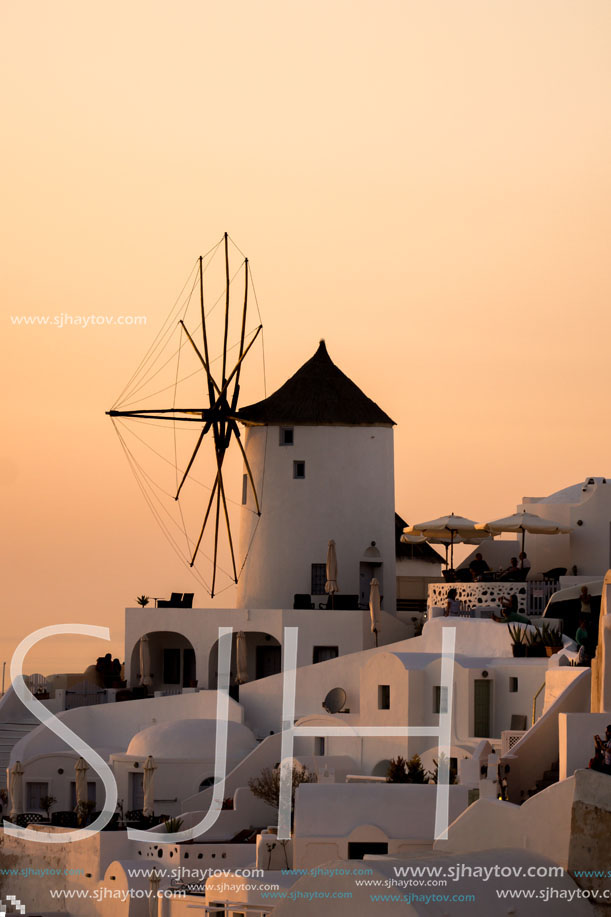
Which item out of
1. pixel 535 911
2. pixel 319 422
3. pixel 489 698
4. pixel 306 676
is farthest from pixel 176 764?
pixel 535 911

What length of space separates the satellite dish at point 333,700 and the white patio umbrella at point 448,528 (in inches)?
161

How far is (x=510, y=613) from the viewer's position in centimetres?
3816

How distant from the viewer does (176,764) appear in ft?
128

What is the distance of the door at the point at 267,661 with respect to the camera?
148 feet

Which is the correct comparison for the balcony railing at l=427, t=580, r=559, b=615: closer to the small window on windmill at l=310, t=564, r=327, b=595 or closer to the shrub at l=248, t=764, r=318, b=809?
the shrub at l=248, t=764, r=318, b=809

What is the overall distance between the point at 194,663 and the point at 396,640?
5.32m

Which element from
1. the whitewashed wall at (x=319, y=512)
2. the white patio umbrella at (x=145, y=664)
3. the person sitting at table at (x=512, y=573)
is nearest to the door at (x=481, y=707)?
the person sitting at table at (x=512, y=573)

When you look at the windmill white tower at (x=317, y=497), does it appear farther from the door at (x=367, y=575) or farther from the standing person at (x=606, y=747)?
the standing person at (x=606, y=747)

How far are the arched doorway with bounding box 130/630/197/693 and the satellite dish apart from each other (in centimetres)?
631

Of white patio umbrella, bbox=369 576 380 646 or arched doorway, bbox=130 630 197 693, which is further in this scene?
arched doorway, bbox=130 630 197 693

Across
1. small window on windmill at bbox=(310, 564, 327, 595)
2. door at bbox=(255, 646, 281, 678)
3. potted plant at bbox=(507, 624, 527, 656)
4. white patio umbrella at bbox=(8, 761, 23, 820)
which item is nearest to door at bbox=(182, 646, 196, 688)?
door at bbox=(255, 646, 281, 678)

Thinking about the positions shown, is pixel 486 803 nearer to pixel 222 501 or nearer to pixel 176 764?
pixel 176 764

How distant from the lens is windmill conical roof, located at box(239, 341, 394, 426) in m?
46.1

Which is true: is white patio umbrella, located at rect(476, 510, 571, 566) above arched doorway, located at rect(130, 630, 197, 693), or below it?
above
